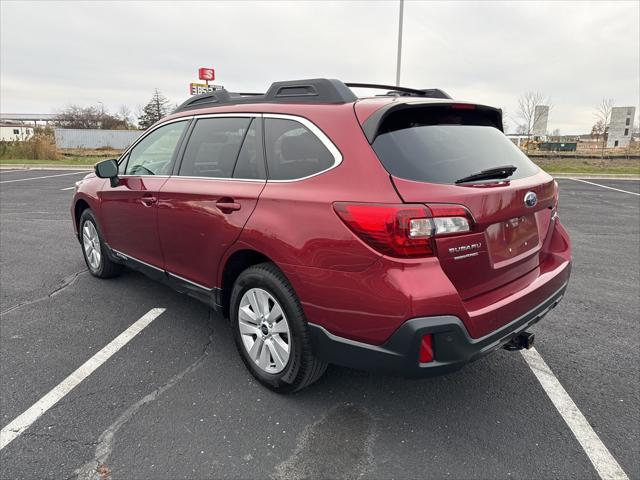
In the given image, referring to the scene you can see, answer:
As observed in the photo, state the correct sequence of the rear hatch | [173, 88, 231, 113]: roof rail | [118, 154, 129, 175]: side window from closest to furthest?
the rear hatch
[173, 88, 231, 113]: roof rail
[118, 154, 129, 175]: side window

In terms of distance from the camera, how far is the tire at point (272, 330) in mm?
2502

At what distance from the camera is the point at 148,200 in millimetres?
3664

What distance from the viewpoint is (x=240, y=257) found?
9.40 feet

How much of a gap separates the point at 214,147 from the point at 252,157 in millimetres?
509

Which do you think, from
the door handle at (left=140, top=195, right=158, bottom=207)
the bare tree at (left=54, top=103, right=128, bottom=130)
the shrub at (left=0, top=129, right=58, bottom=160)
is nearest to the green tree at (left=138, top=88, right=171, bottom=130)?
the bare tree at (left=54, top=103, right=128, bottom=130)

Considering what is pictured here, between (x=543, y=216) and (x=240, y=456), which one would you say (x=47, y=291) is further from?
(x=543, y=216)

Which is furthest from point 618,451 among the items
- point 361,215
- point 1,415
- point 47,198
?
point 47,198

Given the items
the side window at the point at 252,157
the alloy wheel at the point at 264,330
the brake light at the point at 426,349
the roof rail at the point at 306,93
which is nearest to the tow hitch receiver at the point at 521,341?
the brake light at the point at 426,349

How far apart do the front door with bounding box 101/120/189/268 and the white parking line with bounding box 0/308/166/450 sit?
0.55m

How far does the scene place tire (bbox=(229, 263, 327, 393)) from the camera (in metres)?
2.50

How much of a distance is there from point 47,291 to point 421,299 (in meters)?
4.17

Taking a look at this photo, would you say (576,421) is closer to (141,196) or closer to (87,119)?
(141,196)

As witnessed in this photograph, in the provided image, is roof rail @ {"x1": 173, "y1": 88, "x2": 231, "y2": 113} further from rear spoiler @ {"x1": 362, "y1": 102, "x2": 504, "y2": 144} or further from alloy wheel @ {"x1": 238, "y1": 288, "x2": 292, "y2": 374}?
alloy wheel @ {"x1": 238, "y1": 288, "x2": 292, "y2": 374}

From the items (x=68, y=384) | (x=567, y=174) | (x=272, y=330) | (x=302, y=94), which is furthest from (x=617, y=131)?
(x=68, y=384)
